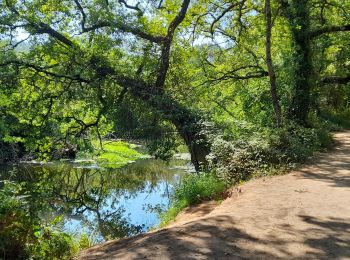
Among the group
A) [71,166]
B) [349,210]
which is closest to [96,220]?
[349,210]

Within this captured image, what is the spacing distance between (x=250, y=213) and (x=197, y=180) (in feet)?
14.3

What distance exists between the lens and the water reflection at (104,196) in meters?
10.2

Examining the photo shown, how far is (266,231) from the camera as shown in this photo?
625cm

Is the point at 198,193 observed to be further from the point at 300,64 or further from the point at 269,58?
the point at 300,64

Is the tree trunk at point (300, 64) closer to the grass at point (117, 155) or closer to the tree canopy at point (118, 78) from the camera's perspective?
the tree canopy at point (118, 78)

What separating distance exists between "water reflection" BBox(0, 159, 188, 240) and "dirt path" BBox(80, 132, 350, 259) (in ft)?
8.11

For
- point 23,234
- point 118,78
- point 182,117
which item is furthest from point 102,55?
point 23,234

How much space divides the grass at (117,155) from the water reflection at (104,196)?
79cm

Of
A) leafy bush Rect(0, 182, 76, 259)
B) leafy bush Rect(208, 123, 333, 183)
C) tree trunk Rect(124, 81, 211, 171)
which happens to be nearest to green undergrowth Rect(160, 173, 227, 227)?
leafy bush Rect(208, 123, 333, 183)

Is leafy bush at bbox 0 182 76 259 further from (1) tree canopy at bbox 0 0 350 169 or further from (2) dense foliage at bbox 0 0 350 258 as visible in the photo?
(1) tree canopy at bbox 0 0 350 169

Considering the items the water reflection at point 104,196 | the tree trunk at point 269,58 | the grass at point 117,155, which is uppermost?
the tree trunk at point 269,58

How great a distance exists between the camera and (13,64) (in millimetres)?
13422

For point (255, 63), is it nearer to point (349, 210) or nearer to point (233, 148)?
point (233, 148)

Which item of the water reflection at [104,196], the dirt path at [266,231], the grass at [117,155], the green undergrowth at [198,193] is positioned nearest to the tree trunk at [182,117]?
the green undergrowth at [198,193]
